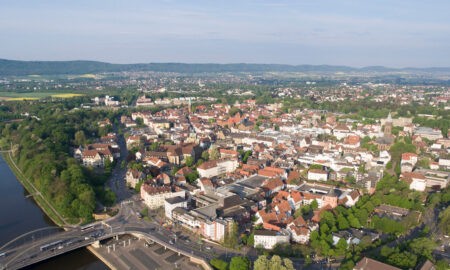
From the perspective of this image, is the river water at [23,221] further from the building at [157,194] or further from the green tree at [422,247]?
the green tree at [422,247]

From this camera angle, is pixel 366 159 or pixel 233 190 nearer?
pixel 233 190

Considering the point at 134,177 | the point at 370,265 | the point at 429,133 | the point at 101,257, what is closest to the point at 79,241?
the point at 101,257

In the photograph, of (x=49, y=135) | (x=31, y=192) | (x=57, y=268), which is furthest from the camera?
(x=49, y=135)

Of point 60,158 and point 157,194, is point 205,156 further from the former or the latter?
point 60,158

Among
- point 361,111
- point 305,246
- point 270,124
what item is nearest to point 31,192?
point 305,246

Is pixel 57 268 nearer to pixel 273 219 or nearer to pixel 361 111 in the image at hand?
pixel 273 219

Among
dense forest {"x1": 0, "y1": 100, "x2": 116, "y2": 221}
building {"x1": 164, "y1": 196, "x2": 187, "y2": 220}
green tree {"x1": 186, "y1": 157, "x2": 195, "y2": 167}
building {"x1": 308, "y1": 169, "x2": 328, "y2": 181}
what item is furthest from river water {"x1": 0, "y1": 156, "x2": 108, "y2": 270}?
building {"x1": 308, "y1": 169, "x2": 328, "y2": 181}

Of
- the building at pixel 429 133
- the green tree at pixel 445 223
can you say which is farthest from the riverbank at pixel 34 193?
the building at pixel 429 133
